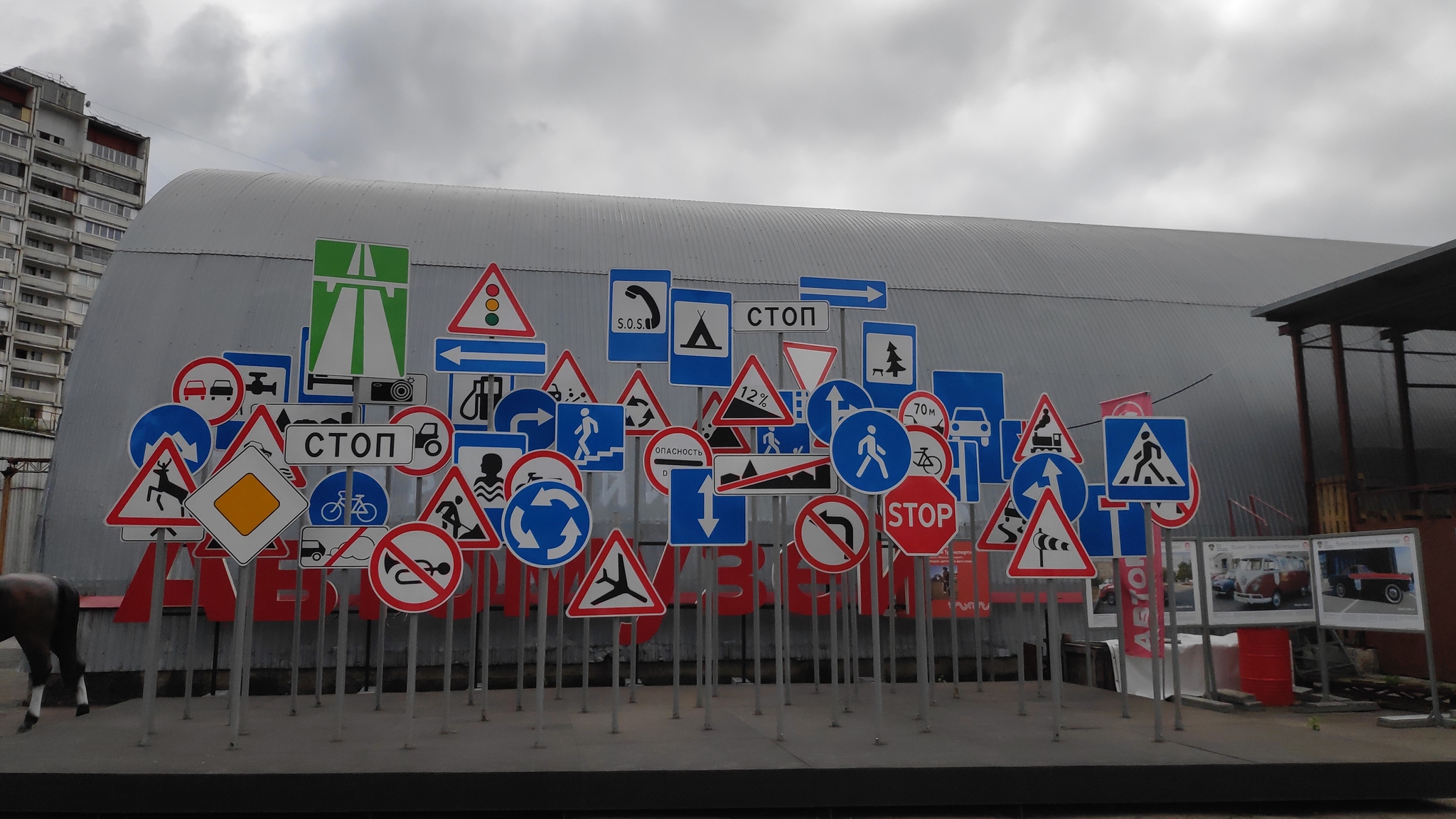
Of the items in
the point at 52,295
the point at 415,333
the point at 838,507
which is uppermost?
the point at 52,295

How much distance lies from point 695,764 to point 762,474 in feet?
8.99

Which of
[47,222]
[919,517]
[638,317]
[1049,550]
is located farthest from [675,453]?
[47,222]

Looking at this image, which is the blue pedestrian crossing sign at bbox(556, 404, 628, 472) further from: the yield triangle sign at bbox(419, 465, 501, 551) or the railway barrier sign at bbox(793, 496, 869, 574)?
the railway barrier sign at bbox(793, 496, 869, 574)

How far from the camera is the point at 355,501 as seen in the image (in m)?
11.1

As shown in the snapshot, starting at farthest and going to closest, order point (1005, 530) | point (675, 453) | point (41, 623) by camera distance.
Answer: point (1005, 530) → point (675, 453) → point (41, 623)

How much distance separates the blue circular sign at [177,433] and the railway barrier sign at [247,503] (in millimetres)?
1741

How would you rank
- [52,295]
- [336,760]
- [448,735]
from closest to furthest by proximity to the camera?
1. [336,760]
2. [448,735]
3. [52,295]

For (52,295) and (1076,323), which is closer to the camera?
(1076,323)

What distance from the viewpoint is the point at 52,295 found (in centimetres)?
8356

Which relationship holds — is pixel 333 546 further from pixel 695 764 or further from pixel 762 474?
pixel 695 764

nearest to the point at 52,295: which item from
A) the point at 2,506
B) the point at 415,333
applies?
the point at 2,506

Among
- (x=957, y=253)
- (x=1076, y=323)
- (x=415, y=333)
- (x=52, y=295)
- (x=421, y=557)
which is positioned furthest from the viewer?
(x=52, y=295)

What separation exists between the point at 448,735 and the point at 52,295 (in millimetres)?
A: 92808

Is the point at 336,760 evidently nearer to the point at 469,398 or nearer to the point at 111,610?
the point at 469,398
